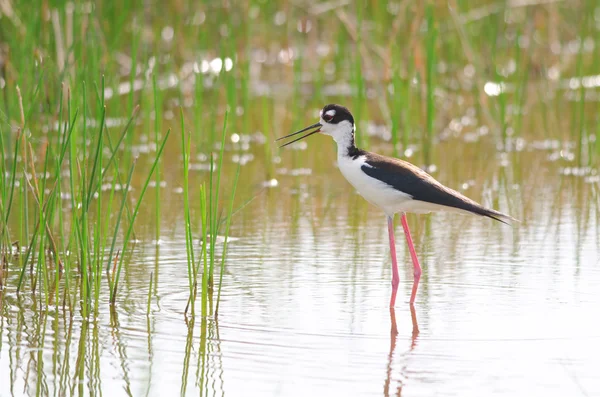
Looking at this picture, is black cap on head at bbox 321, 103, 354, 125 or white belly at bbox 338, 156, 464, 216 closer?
white belly at bbox 338, 156, 464, 216

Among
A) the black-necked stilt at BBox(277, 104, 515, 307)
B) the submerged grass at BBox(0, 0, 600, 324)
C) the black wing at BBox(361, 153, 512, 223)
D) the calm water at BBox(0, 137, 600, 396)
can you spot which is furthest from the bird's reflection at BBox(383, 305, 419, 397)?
the submerged grass at BBox(0, 0, 600, 324)

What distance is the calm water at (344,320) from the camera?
3.75m

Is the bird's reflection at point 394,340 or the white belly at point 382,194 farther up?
the white belly at point 382,194

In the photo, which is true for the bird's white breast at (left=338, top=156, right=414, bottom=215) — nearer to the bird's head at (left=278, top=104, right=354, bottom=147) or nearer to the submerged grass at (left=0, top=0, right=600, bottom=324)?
the bird's head at (left=278, top=104, right=354, bottom=147)

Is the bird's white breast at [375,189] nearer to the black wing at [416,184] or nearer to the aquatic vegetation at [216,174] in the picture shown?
the black wing at [416,184]

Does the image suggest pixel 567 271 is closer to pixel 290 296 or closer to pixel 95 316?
pixel 290 296

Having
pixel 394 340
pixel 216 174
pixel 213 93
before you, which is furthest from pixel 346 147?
pixel 213 93

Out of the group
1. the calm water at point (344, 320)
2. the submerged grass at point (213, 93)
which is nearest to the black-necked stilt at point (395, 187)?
the calm water at point (344, 320)

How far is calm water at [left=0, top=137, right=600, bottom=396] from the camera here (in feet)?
12.3

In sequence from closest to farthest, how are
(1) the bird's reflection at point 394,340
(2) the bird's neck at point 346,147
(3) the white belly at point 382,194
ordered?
1. (1) the bird's reflection at point 394,340
2. (3) the white belly at point 382,194
3. (2) the bird's neck at point 346,147

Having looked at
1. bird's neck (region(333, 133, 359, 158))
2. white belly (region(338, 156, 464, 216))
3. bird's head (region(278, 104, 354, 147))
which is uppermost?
bird's head (region(278, 104, 354, 147))

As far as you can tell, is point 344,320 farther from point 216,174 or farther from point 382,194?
point 216,174

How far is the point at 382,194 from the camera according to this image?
5340 millimetres

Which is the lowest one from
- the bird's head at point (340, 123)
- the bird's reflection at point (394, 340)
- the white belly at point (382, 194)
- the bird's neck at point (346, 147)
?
the bird's reflection at point (394, 340)
